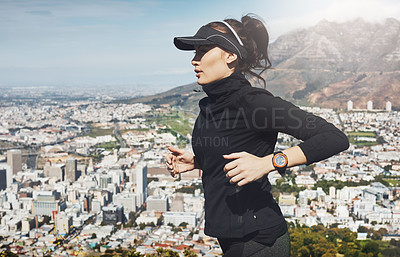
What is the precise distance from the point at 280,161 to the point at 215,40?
0.21 meters

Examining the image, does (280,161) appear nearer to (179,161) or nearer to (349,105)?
(179,161)

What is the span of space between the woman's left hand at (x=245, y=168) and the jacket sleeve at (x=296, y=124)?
0.19ft

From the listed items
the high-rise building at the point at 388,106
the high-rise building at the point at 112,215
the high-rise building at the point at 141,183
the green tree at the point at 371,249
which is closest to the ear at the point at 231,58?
the green tree at the point at 371,249

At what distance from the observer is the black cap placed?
2.18 ft

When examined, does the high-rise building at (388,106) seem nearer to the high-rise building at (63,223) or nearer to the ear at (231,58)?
the high-rise building at (63,223)

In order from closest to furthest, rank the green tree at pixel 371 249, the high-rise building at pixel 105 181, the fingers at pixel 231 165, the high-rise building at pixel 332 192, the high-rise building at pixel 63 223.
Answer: the fingers at pixel 231 165, the green tree at pixel 371 249, the high-rise building at pixel 63 223, the high-rise building at pixel 332 192, the high-rise building at pixel 105 181

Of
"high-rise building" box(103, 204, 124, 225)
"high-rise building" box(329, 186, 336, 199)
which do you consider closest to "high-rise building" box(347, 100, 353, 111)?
"high-rise building" box(329, 186, 336, 199)

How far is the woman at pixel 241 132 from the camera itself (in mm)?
613

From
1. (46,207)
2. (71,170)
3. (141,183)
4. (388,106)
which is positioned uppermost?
→ (388,106)

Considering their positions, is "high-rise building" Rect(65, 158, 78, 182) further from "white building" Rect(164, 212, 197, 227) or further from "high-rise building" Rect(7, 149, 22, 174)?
"white building" Rect(164, 212, 197, 227)

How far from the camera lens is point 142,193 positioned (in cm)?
1390

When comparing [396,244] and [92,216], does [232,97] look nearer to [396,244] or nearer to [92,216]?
[396,244]

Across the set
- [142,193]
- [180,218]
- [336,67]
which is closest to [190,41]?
[180,218]

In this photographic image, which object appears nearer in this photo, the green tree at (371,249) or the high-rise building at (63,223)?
the green tree at (371,249)
